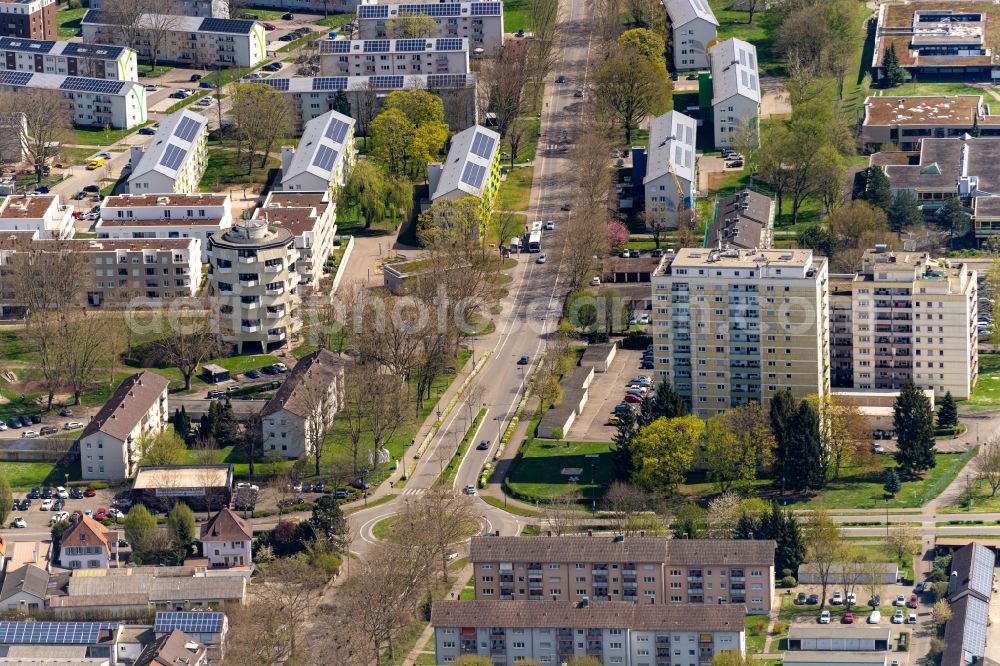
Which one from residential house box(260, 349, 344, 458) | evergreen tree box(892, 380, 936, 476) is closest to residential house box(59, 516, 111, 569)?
residential house box(260, 349, 344, 458)

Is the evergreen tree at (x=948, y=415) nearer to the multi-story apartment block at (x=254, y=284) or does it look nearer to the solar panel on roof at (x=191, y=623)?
the multi-story apartment block at (x=254, y=284)

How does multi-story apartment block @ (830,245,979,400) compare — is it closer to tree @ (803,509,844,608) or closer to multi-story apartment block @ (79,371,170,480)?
tree @ (803,509,844,608)

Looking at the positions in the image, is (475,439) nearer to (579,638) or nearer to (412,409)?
(412,409)

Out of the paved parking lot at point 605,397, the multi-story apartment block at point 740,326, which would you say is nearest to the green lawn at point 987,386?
the multi-story apartment block at point 740,326

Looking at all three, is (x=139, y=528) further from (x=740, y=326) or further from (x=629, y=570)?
(x=740, y=326)

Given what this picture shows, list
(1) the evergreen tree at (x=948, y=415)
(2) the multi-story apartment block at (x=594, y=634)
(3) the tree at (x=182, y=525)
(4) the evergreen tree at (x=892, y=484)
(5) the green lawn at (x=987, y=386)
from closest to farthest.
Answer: (2) the multi-story apartment block at (x=594, y=634)
(3) the tree at (x=182, y=525)
(4) the evergreen tree at (x=892, y=484)
(1) the evergreen tree at (x=948, y=415)
(5) the green lawn at (x=987, y=386)

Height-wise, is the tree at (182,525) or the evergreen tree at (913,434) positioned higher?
the evergreen tree at (913,434)

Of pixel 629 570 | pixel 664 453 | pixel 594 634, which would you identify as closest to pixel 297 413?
pixel 664 453
